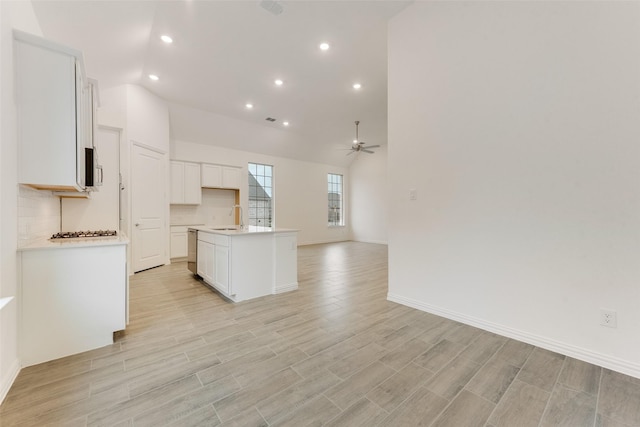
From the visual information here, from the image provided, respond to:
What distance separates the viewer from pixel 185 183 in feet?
20.2

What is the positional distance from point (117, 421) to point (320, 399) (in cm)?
112

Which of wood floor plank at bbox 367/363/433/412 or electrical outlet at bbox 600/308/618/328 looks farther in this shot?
electrical outlet at bbox 600/308/618/328

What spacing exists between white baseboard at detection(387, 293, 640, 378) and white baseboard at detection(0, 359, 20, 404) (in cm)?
342

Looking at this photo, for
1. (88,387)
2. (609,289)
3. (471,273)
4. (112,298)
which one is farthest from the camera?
(471,273)

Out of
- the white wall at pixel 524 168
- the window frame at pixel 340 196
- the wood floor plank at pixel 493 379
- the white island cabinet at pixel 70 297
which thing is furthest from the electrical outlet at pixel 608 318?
the window frame at pixel 340 196

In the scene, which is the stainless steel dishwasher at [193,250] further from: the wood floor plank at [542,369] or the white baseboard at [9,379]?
the wood floor plank at [542,369]

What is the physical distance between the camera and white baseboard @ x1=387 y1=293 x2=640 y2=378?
71.6 inches

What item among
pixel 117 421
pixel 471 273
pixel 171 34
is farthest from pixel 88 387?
pixel 171 34

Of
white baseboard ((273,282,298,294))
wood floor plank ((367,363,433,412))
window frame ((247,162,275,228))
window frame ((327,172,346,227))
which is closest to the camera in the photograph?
wood floor plank ((367,363,433,412))

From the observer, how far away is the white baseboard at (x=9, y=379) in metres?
1.54

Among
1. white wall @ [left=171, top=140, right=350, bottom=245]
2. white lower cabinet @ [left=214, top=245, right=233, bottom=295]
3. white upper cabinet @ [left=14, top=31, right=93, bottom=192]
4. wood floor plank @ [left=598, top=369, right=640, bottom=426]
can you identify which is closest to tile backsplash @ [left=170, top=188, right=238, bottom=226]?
white wall @ [left=171, top=140, right=350, bottom=245]

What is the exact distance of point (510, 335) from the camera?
2311 millimetres

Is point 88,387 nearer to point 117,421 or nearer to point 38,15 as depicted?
point 117,421

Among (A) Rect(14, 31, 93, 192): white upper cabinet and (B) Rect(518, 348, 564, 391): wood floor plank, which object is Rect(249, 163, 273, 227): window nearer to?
(A) Rect(14, 31, 93, 192): white upper cabinet
